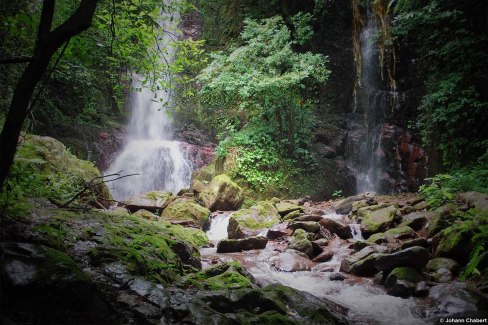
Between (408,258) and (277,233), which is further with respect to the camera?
(277,233)

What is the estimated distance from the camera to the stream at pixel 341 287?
4.13m

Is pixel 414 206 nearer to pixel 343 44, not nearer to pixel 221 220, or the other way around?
pixel 221 220

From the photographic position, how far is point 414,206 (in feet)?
28.5

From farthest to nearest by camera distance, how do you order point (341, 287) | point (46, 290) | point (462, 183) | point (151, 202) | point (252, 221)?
1. point (151, 202)
2. point (252, 221)
3. point (462, 183)
4. point (341, 287)
5. point (46, 290)

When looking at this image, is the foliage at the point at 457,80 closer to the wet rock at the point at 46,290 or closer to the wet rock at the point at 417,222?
the wet rock at the point at 417,222

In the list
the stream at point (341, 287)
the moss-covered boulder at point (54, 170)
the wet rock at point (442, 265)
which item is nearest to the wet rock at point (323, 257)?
the stream at point (341, 287)

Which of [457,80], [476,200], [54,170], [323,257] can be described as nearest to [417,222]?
[476,200]

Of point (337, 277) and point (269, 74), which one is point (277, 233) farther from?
point (269, 74)

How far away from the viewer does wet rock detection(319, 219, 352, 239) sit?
7953 mm

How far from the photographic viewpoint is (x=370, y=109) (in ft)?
54.2

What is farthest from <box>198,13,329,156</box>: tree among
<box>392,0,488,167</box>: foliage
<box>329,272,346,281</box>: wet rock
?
<box>329,272,346,281</box>: wet rock

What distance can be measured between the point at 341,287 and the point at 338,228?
3.04m

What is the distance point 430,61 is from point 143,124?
1417 cm

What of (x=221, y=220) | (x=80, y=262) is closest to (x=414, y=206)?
(x=221, y=220)
